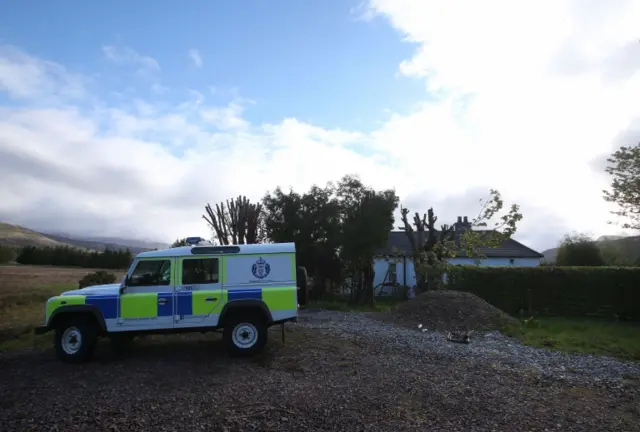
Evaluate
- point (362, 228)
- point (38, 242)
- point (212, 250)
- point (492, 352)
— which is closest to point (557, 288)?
point (362, 228)

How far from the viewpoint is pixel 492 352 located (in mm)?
10594

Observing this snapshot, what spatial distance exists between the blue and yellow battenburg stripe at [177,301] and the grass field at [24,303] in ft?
11.2

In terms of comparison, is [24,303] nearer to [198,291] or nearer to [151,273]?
[151,273]

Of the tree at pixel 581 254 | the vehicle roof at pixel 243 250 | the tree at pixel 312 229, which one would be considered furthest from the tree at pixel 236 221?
the tree at pixel 581 254

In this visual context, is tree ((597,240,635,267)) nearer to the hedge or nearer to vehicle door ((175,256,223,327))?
the hedge

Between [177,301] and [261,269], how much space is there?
187 centimetres

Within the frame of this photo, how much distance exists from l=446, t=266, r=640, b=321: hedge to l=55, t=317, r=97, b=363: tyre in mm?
16646

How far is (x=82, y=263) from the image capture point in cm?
4112

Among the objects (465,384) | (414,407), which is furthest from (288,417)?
(465,384)

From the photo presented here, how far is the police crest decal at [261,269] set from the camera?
9.62m

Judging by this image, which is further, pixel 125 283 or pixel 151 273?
pixel 151 273

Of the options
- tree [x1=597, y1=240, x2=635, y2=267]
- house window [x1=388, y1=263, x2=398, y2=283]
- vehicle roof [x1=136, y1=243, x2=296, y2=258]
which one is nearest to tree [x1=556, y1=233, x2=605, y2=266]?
tree [x1=597, y1=240, x2=635, y2=267]

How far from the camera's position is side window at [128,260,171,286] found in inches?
368

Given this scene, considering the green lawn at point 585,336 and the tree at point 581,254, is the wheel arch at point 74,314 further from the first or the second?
the tree at point 581,254
